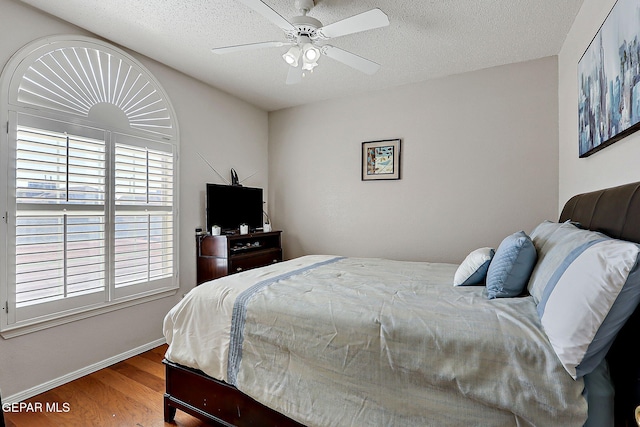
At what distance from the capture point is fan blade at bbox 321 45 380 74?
2194 mm

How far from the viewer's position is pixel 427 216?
11.1ft

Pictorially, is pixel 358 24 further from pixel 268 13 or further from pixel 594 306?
pixel 594 306

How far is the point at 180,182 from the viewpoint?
3164 millimetres

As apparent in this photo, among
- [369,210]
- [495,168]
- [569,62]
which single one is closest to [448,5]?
[569,62]

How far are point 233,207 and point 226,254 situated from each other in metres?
0.64

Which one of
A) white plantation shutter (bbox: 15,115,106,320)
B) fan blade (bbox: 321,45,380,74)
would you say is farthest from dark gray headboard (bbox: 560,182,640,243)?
white plantation shutter (bbox: 15,115,106,320)

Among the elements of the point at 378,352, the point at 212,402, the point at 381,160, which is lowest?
the point at 212,402

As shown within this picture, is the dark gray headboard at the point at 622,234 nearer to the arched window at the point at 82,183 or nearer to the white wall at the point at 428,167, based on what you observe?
the white wall at the point at 428,167

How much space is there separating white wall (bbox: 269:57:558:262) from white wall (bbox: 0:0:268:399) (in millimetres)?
582

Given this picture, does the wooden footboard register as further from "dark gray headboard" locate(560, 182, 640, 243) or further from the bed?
"dark gray headboard" locate(560, 182, 640, 243)

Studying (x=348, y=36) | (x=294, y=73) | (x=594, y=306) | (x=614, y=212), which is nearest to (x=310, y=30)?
(x=294, y=73)

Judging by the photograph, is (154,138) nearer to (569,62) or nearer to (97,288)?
(97,288)

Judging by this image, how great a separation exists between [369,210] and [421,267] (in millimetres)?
1362

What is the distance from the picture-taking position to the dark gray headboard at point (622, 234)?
3.05 ft
